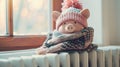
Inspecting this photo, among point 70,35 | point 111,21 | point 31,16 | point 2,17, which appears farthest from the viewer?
point 111,21

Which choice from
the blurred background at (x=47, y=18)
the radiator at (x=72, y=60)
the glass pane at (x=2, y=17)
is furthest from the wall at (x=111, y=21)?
the glass pane at (x=2, y=17)

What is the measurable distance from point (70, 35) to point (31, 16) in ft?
1.35

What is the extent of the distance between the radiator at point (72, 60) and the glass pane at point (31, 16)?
1.35ft

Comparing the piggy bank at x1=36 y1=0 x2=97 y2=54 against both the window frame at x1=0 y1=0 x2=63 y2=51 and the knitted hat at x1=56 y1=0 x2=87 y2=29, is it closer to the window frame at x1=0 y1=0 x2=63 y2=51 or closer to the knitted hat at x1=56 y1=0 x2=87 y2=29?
the knitted hat at x1=56 y1=0 x2=87 y2=29

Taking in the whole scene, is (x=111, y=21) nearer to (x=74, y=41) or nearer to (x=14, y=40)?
(x=74, y=41)

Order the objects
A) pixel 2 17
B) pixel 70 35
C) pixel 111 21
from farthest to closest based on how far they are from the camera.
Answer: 1. pixel 111 21
2. pixel 2 17
3. pixel 70 35

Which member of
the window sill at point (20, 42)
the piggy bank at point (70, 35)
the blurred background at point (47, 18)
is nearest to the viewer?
the piggy bank at point (70, 35)

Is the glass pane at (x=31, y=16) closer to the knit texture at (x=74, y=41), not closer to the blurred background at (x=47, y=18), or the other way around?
the blurred background at (x=47, y=18)

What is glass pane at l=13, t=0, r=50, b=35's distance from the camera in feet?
4.60

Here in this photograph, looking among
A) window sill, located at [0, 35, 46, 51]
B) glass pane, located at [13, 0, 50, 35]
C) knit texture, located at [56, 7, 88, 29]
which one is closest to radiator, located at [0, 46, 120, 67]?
knit texture, located at [56, 7, 88, 29]

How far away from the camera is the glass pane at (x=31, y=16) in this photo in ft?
4.60

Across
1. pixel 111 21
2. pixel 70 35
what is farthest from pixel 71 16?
pixel 111 21

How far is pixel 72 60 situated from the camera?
1.19m

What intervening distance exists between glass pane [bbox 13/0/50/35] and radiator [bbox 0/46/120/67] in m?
0.41
